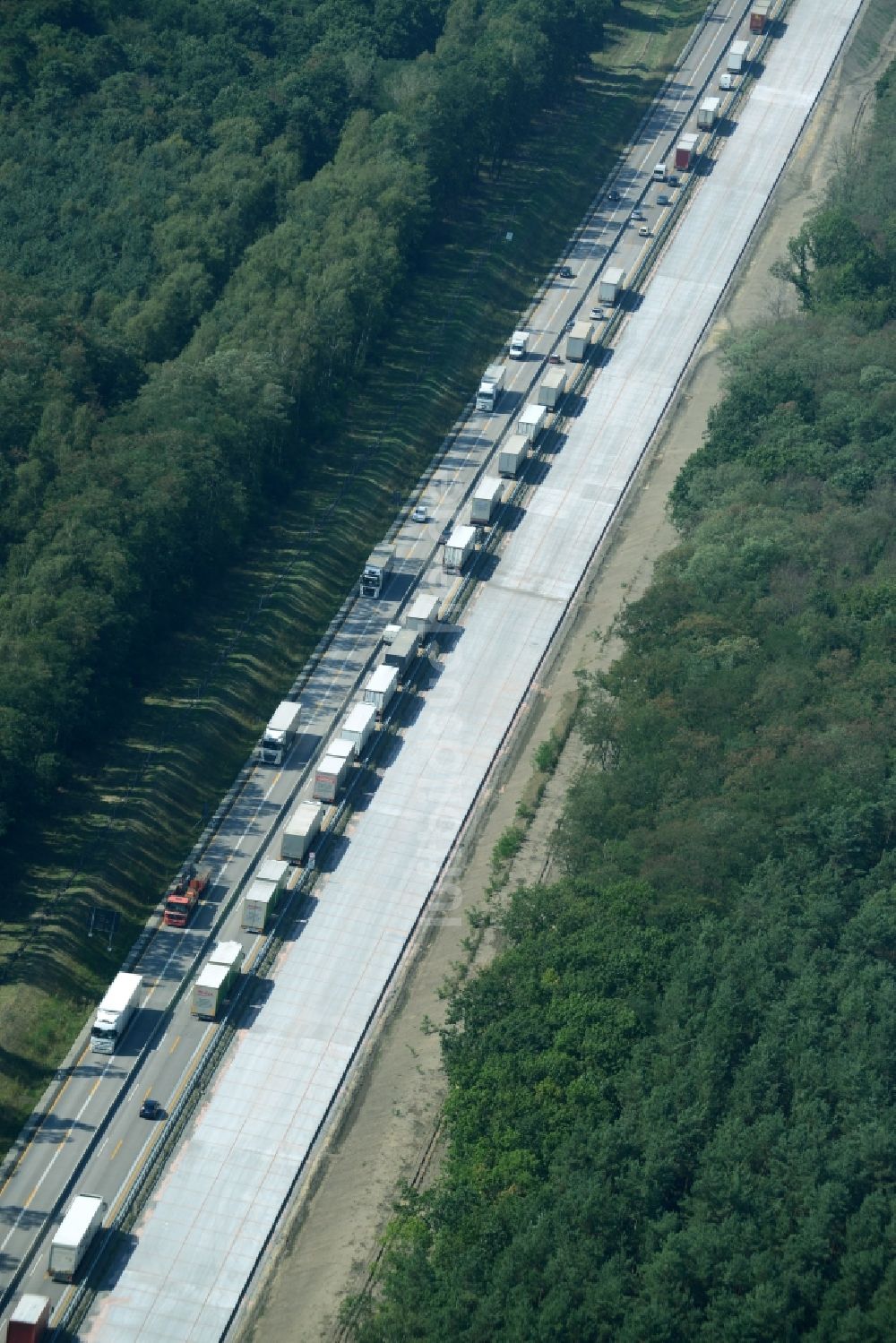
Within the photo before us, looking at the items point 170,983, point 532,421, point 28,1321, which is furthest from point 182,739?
point 28,1321

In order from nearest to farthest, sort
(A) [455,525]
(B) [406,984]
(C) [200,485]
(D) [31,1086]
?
(D) [31,1086], (B) [406,984], (C) [200,485], (A) [455,525]

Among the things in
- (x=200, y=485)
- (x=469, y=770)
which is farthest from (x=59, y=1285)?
(x=200, y=485)

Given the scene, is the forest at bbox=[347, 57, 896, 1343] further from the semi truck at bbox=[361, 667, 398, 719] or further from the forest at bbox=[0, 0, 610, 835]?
the forest at bbox=[0, 0, 610, 835]

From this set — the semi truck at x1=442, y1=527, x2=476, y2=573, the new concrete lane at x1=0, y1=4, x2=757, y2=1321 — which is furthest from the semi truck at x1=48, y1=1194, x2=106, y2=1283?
the semi truck at x1=442, y1=527, x2=476, y2=573

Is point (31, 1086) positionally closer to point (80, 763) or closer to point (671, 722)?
point (80, 763)

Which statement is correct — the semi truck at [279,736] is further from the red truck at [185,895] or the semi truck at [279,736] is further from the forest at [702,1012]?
the forest at [702,1012]

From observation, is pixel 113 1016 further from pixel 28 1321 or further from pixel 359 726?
pixel 359 726

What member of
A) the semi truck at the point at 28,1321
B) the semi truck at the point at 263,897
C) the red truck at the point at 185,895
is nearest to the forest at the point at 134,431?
the red truck at the point at 185,895
